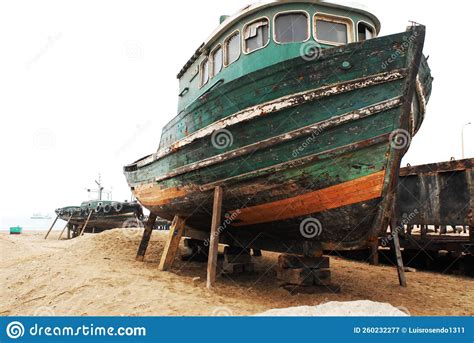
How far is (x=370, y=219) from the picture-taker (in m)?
4.79

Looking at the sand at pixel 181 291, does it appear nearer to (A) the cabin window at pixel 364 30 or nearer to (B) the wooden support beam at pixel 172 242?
(B) the wooden support beam at pixel 172 242

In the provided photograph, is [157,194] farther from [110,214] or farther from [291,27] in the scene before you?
[110,214]

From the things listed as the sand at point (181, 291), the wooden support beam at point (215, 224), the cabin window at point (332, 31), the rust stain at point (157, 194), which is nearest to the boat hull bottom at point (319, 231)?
the wooden support beam at point (215, 224)

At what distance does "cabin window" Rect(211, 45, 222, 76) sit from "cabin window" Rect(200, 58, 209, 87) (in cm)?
37

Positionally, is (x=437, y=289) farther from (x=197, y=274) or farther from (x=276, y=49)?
(x=276, y=49)

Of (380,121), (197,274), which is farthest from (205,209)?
(380,121)

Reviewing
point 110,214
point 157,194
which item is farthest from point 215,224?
point 110,214

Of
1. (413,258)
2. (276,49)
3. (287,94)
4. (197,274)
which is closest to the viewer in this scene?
(287,94)

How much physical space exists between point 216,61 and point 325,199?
3707mm

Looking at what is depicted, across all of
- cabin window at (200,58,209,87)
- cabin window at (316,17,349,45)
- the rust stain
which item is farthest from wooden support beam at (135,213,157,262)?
cabin window at (316,17,349,45)

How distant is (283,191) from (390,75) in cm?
212

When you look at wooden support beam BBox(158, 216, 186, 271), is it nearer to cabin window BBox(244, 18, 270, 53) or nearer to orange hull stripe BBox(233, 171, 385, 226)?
orange hull stripe BBox(233, 171, 385, 226)

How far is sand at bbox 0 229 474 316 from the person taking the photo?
4.41m

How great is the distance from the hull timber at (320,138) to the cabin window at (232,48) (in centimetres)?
106
